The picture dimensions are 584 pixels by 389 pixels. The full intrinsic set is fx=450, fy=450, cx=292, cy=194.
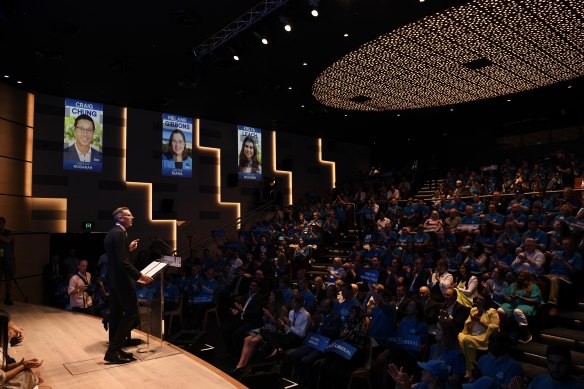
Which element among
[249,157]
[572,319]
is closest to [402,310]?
[572,319]

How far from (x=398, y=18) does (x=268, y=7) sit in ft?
7.11

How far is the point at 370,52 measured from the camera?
29.0 ft

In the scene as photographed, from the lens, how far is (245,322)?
7.06 meters

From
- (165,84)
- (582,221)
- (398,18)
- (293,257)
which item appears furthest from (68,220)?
(582,221)

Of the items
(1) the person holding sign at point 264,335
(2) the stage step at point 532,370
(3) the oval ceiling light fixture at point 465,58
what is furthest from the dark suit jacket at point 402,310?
(3) the oval ceiling light fixture at point 465,58

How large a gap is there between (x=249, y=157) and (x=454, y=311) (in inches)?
388

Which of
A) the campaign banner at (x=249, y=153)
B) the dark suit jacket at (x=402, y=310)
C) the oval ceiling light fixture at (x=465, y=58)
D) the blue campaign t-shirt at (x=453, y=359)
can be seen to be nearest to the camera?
the blue campaign t-shirt at (x=453, y=359)

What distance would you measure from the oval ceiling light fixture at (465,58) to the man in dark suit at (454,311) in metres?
4.34

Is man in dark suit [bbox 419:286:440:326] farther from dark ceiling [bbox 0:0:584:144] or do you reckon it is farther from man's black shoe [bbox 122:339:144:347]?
dark ceiling [bbox 0:0:584:144]

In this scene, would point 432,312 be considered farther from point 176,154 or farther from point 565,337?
point 176,154

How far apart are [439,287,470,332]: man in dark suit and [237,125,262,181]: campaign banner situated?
366 inches

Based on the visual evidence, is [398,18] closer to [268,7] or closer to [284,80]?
[268,7]

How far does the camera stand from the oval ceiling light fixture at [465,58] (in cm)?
719

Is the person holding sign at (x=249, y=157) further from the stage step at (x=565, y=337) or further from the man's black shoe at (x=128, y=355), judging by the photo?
the man's black shoe at (x=128, y=355)
